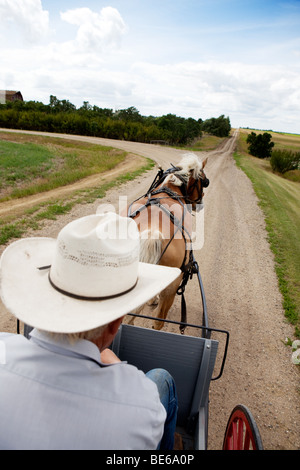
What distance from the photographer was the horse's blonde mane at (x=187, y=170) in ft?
12.6

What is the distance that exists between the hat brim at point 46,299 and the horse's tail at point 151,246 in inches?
52.5

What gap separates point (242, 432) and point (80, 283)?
1559 millimetres

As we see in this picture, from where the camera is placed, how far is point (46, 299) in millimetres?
1141

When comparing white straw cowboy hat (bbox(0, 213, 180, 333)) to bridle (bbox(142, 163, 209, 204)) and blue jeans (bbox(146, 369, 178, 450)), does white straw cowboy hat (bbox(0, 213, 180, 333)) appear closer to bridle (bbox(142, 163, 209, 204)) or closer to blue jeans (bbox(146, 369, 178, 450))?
blue jeans (bbox(146, 369, 178, 450))

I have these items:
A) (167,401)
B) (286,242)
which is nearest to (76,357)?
(167,401)

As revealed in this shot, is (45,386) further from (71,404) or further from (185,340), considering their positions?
(185,340)

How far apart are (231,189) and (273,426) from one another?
425 inches

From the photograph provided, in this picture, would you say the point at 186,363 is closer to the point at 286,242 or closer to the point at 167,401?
the point at 167,401

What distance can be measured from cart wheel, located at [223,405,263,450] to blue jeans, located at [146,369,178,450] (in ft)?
1.43

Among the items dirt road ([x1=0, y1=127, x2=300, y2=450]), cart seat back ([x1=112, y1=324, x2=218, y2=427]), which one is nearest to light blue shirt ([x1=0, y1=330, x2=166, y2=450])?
cart seat back ([x1=112, y1=324, x2=218, y2=427])

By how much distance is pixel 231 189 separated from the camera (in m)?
12.5

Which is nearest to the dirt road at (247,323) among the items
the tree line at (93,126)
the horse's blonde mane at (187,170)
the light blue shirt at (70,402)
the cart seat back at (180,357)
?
the cart seat back at (180,357)

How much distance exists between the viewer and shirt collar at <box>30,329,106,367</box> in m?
1.03
